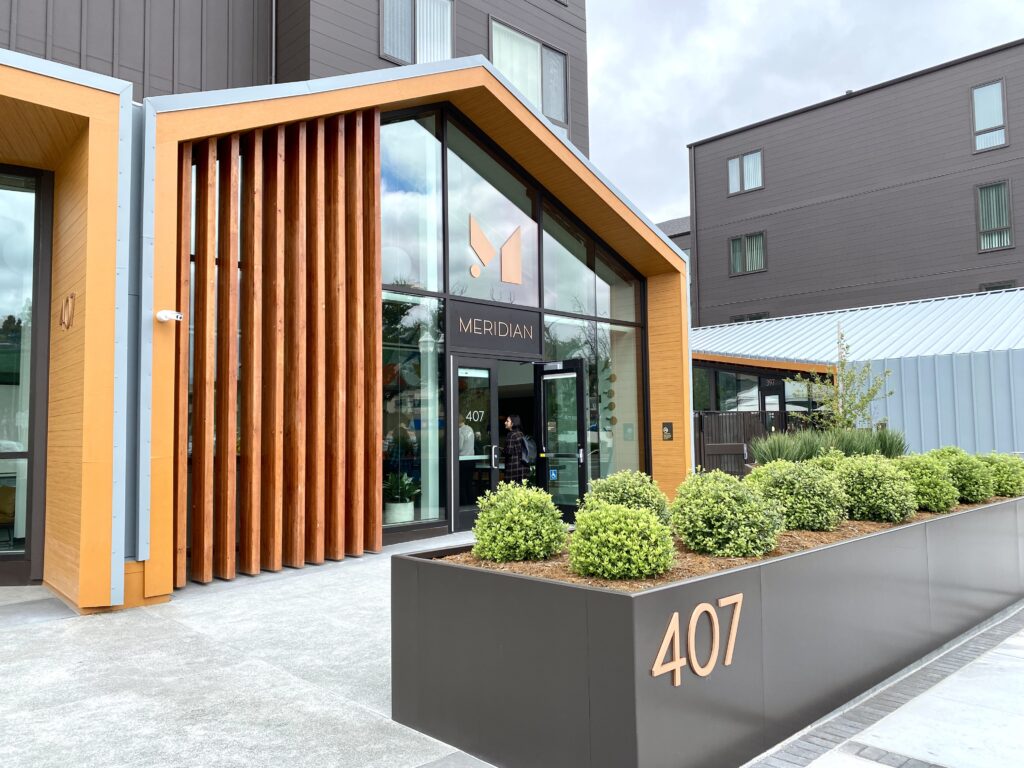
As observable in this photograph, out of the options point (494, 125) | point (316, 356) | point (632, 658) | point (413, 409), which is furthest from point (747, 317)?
point (632, 658)

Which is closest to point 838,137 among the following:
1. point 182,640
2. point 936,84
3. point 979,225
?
point 936,84

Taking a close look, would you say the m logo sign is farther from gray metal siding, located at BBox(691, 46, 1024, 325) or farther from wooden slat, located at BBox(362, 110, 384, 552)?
A: gray metal siding, located at BBox(691, 46, 1024, 325)

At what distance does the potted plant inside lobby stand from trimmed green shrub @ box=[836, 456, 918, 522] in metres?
5.23

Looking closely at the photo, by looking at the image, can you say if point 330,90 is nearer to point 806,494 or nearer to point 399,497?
point 399,497

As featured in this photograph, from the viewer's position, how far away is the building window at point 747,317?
79.5 feet

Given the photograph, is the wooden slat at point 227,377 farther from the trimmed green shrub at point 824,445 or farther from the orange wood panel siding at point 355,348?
the trimmed green shrub at point 824,445

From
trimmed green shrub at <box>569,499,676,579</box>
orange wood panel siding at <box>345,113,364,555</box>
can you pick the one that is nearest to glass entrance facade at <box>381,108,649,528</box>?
orange wood panel siding at <box>345,113,364,555</box>

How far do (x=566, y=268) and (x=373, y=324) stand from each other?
4270mm

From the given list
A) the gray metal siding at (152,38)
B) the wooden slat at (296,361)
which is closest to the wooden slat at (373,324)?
the wooden slat at (296,361)

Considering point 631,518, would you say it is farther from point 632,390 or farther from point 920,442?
point 920,442

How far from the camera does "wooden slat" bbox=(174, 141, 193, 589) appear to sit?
6.94m

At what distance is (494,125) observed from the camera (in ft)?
34.8

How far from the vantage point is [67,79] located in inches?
244

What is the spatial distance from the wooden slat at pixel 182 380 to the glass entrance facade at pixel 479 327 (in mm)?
2597
